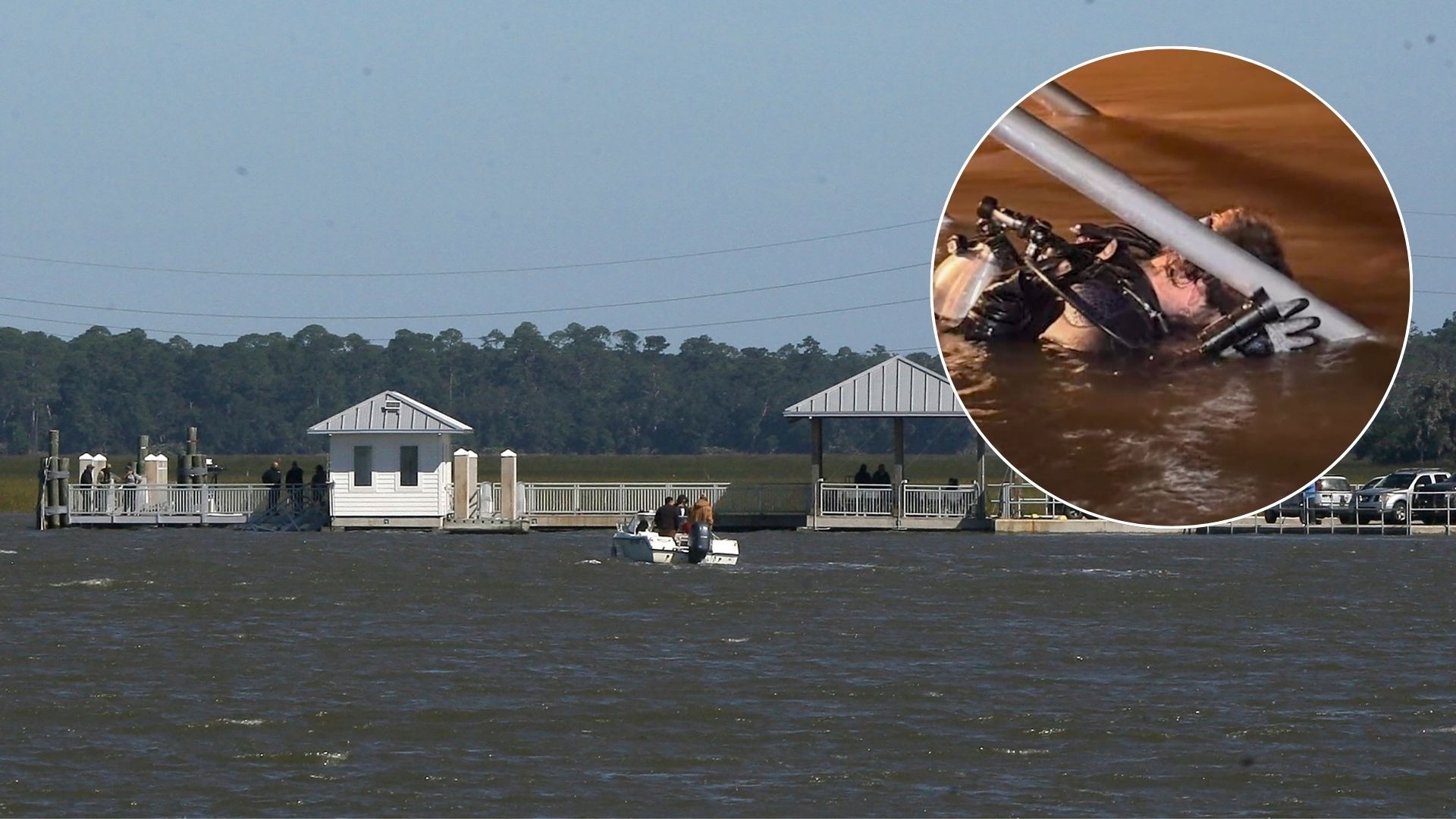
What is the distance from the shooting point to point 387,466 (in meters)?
54.1

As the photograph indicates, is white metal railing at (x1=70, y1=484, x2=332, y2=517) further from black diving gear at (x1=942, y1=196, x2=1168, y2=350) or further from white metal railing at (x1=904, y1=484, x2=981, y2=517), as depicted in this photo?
black diving gear at (x1=942, y1=196, x2=1168, y2=350)

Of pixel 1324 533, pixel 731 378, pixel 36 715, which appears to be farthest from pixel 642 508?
pixel 731 378

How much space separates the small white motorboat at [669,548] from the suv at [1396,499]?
824 inches

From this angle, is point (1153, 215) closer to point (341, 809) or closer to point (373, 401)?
point (341, 809)

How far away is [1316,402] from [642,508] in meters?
44.0

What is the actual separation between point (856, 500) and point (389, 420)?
11682mm

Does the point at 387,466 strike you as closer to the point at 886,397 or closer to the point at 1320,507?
the point at 886,397

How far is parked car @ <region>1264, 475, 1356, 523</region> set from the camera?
54.7m

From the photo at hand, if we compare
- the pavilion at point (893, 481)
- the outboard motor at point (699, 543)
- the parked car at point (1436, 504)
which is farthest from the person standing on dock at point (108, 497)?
the parked car at point (1436, 504)

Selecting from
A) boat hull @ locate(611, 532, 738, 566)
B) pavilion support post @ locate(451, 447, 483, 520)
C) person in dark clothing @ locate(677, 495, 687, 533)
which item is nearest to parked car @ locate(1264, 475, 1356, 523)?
person in dark clothing @ locate(677, 495, 687, 533)

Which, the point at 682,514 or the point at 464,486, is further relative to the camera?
the point at 464,486

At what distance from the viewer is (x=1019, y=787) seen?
15922 millimetres

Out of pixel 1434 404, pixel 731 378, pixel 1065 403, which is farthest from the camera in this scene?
pixel 731 378

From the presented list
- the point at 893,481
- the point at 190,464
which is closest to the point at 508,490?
the point at 190,464
